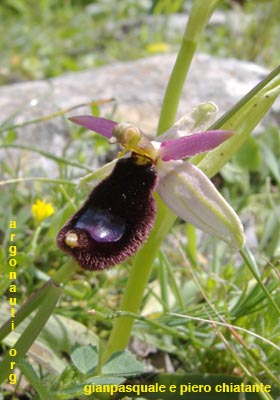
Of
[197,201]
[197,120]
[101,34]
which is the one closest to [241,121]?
[197,120]

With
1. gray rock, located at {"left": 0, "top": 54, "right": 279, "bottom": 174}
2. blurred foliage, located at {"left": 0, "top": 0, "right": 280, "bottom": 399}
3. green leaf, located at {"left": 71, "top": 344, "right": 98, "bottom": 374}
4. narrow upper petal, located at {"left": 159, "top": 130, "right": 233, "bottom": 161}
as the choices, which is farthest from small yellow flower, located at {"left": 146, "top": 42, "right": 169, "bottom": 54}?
green leaf, located at {"left": 71, "top": 344, "right": 98, "bottom": 374}

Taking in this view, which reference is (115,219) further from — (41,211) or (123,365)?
(41,211)

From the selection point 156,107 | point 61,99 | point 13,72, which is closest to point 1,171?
point 61,99

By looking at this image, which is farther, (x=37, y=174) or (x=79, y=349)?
(x=37, y=174)

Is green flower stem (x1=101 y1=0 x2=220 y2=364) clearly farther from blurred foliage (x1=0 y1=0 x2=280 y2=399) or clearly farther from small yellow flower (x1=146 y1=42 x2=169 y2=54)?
small yellow flower (x1=146 y1=42 x2=169 y2=54)

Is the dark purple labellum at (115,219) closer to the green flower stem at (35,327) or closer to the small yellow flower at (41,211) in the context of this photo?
the green flower stem at (35,327)

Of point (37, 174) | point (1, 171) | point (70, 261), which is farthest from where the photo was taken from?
point (37, 174)

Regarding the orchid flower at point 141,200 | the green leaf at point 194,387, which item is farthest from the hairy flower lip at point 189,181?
the green leaf at point 194,387

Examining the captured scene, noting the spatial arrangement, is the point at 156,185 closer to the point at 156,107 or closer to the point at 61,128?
the point at 61,128
